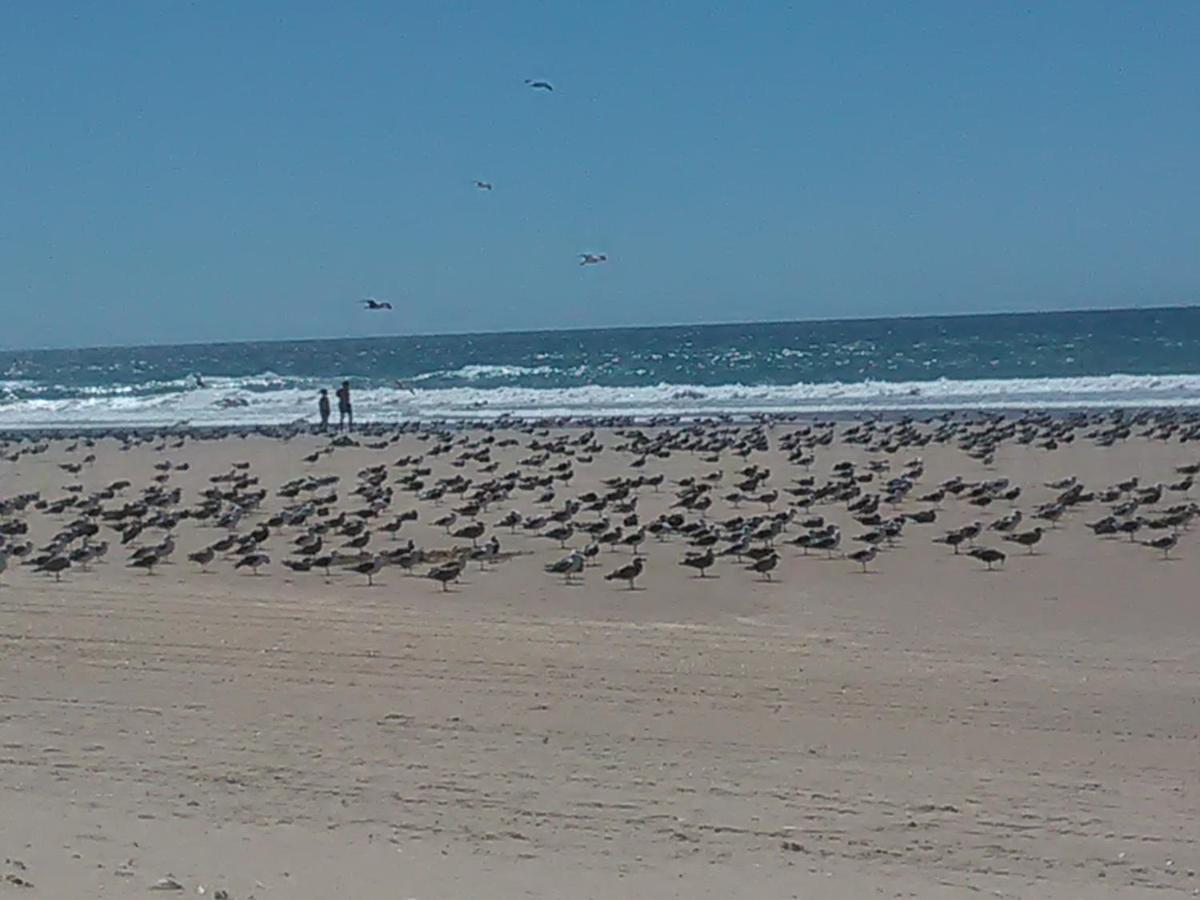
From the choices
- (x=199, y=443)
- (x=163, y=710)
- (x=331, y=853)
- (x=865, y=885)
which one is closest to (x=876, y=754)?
(x=865, y=885)

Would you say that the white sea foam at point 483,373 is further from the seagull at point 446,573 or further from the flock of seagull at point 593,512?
the seagull at point 446,573

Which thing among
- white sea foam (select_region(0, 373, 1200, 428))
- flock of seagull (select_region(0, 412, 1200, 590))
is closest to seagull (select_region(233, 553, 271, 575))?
flock of seagull (select_region(0, 412, 1200, 590))

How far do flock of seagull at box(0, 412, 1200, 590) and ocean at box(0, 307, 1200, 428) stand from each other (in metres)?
19.3

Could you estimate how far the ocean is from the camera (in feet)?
179

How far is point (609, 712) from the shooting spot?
33.1 ft

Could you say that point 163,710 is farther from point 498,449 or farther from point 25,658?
point 498,449

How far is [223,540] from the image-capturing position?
18.7 m

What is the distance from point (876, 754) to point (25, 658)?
6419 millimetres

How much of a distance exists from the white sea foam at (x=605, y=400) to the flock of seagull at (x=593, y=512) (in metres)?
18.4

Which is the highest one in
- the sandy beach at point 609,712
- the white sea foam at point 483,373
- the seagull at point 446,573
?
the white sea foam at point 483,373

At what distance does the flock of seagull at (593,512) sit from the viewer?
1711cm

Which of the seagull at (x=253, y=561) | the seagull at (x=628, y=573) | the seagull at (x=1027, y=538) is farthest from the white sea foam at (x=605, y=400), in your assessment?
the seagull at (x=628, y=573)

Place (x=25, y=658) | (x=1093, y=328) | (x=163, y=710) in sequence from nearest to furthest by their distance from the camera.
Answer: (x=163, y=710), (x=25, y=658), (x=1093, y=328)

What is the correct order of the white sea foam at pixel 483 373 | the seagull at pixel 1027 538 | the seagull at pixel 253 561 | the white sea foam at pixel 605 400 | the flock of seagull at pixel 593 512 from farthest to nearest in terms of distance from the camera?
Answer: the white sea foam at pixel 483 373 → the white sea foam at pixel 605 400 → the seagull at pixel 1027 538 → the flock of seagull at pixel 593 512 → the seagull at pixel 253 561
